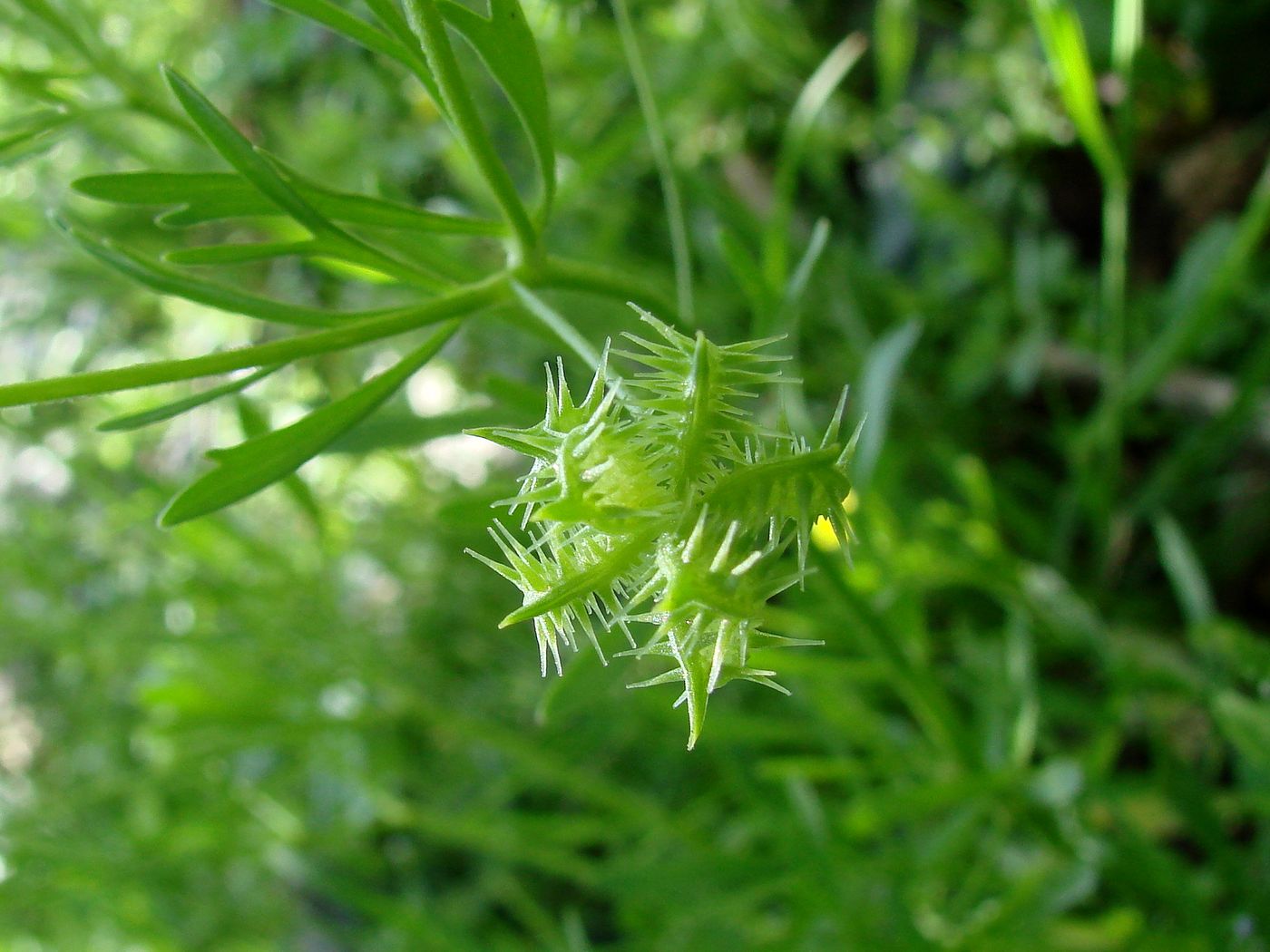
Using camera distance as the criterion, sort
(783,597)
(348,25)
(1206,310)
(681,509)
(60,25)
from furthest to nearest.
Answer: (783,597) → (1206,310) → (60,25) → (348,25) → (681,509)

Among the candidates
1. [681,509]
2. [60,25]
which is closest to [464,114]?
[681,509]

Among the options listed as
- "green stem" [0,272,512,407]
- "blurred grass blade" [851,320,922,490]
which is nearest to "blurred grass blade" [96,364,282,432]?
"green stem" [0,272,512,407]

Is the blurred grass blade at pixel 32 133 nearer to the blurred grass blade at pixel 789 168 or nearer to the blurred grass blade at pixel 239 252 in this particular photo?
the blurred grass blade at pixel 239 252

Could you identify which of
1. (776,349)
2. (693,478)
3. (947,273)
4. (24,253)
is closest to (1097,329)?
(947,273)

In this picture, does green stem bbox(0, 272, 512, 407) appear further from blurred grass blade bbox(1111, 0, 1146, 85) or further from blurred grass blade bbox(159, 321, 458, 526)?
blurred grass blade bbox(1111, 0, 1146, 85)

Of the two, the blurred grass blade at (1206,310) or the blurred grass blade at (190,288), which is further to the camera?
the blurred grass blade at (1206,310)

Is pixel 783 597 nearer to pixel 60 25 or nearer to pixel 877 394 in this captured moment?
pixel 877 394

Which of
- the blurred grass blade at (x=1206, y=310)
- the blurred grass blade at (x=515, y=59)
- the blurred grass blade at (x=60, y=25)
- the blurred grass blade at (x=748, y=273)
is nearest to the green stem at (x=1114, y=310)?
the blurred grass blade at (x=1206, y=310)
